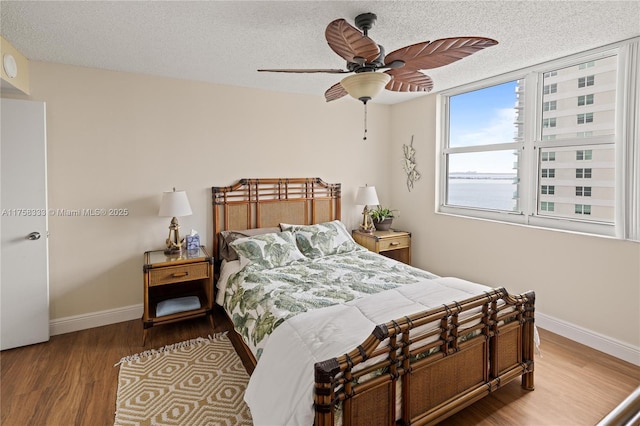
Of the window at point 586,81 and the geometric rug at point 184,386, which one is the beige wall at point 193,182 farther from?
the window at point 586,81

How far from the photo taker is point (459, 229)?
3877 millimetres

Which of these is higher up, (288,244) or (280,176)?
(280,176)

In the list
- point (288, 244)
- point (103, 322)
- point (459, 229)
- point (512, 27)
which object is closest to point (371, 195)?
point (459, 229)

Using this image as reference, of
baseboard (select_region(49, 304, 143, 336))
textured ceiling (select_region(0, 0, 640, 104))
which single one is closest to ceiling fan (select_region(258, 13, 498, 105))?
textured ceiling (select_region(0, 0, 640, 104))

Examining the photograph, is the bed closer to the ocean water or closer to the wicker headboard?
the wicker headboard

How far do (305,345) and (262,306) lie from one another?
0.65 m

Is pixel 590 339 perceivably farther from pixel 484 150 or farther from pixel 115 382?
pixel 115 382

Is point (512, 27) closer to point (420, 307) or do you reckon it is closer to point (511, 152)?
point (511, 152)

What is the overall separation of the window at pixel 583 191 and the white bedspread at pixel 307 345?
151 cm

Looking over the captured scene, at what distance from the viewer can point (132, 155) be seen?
3.22m

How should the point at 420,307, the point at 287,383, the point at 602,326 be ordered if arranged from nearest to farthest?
the point at 287,383, the point at 420,307, the point at 602,326

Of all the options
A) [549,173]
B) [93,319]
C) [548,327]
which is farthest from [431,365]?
[93,319]

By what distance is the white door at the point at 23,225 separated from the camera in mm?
2693

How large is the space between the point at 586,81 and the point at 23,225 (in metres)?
4.86
